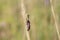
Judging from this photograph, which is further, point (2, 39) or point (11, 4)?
point (11, 4)

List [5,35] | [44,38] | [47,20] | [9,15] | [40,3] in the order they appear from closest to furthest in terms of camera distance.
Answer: [44,38]
[47,20]
[5,35]
[9,15]
[40,3]

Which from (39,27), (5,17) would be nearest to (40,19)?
(39,27)

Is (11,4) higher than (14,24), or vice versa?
(11,4)

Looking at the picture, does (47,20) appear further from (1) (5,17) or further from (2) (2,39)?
(1) (5,17)

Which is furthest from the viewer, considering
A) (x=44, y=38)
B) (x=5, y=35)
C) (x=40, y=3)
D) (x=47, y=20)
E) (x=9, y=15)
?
(x=40, y=3)

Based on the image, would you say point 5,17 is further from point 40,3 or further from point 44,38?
point 44,38

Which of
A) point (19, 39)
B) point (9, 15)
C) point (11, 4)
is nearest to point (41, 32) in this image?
point (19, 39)
